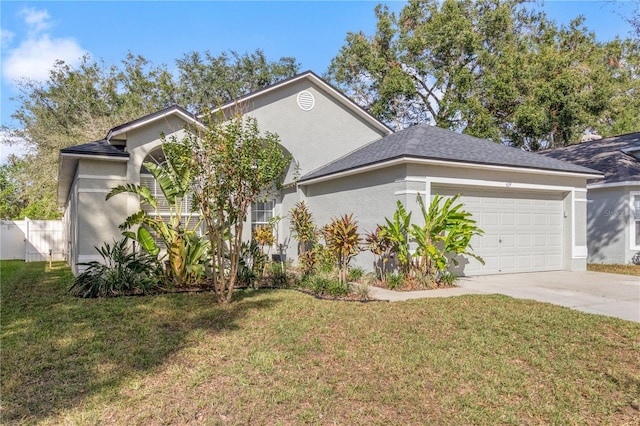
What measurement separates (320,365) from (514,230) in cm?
Answer: 911

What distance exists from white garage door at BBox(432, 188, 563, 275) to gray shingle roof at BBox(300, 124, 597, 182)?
2.98ft

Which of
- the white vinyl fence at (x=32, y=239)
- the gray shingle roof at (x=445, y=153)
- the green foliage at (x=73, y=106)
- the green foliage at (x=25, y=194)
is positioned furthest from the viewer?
the green foliage at (x=73, y=106)

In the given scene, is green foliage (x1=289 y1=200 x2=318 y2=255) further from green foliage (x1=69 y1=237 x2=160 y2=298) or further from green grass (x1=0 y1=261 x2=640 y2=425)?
green grass (x1=0 y1=261 x2=640 y2=425)

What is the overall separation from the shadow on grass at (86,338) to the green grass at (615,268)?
10972mm

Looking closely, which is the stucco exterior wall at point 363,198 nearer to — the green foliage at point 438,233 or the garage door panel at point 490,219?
the green foliage at point 438,233

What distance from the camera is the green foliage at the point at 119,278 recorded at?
863cm

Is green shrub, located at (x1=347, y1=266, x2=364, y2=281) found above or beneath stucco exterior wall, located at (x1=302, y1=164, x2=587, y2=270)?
beneath

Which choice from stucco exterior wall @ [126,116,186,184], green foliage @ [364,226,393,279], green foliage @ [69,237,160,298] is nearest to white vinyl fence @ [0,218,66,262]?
stucco exterior wall @ [126,116,186,184]

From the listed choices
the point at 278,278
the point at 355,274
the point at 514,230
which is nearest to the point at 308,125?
the point at 355,274

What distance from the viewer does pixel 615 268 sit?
42.8 ft

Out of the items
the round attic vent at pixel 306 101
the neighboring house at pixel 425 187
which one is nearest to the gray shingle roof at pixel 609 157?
the neighboring house at pixel 425 187

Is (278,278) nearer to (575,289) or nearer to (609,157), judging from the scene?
(575,289)

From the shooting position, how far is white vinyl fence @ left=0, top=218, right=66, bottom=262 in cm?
2008

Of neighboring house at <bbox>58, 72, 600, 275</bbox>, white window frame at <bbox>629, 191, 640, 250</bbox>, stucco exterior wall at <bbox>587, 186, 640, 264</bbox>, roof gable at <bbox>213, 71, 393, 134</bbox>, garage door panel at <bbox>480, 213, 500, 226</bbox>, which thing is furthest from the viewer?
roof gable at <bbox>213, 71, 393, 134</bbox>
